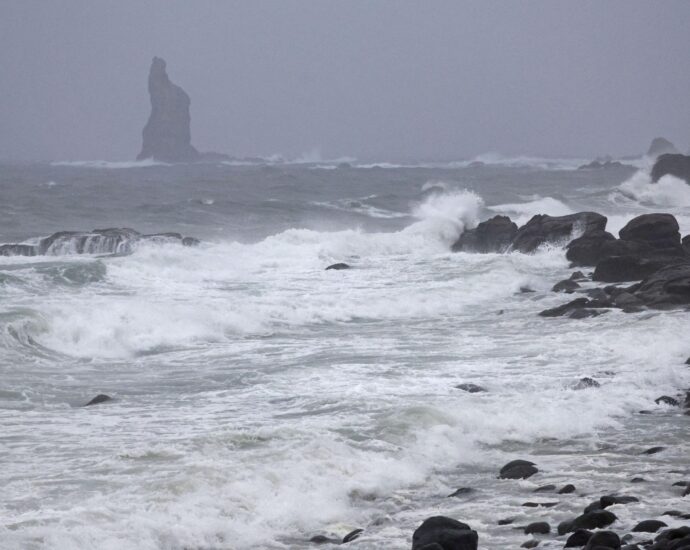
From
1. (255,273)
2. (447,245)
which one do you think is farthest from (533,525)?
(447,245)

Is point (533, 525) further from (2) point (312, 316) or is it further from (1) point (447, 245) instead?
(1) point (447, 245)

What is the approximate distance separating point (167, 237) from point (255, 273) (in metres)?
4.97

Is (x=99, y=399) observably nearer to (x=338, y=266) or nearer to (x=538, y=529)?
(x=538, y=529)

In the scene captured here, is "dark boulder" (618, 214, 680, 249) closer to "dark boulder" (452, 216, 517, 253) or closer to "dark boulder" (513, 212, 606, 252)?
"dark boulder" (513, 212, 606, 252)

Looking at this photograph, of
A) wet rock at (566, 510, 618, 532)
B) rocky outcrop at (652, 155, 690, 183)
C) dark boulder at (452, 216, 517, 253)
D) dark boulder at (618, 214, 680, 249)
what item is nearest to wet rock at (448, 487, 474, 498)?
wet rock at (566, 510, 618, 532)

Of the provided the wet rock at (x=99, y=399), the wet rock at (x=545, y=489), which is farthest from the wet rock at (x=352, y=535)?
the wet rock at (x=99, y=399)

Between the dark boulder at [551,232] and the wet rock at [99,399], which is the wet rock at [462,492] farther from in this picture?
the dark boulder at [551,232]

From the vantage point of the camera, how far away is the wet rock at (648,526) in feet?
27.1

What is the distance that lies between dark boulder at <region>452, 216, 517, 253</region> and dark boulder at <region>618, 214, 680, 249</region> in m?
6.12

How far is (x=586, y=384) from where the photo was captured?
14.2 metres

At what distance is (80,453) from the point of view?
11.1m

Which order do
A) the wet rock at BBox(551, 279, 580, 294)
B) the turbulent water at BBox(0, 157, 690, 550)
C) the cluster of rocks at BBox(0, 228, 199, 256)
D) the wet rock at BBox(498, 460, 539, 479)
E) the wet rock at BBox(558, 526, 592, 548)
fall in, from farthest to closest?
the cluster of rocks at BBox(0, 228, 199, 256)
the wet rock at BBox(551, 279, 580, 294)
the wet rock at BBox(498, 460, 539, 479)
the turbulent water at BBox(0, 157, 690, 550)
the wet rock at BBox(558, 526, 592, 548)

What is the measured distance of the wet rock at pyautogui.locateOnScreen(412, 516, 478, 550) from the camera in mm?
7691

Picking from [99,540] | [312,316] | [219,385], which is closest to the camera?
[99,540]
